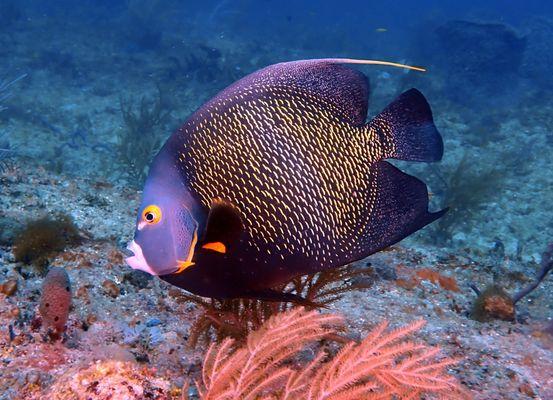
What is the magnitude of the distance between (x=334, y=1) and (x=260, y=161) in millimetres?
68047

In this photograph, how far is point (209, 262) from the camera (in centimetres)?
151

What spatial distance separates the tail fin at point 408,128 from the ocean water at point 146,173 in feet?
0.99

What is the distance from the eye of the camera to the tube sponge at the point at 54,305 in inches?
86.8

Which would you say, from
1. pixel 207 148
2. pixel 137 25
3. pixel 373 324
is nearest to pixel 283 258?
pixel 207 148

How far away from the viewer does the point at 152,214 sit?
1479 mm

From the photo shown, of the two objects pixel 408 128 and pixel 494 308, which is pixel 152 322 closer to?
pixel 408 128

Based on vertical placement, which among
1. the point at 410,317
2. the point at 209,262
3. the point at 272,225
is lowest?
the point at 410,317

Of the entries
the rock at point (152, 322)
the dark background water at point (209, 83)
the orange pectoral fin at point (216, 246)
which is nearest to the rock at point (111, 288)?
the rock at point (152, 322)

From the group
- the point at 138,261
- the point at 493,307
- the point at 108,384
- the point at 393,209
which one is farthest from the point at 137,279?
the point at 493,307

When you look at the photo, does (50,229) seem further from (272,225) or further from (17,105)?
(17,105)

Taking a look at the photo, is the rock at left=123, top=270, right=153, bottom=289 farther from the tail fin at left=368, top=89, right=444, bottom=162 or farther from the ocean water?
the tail fin at left=368, top=89, right=444, bottom=162

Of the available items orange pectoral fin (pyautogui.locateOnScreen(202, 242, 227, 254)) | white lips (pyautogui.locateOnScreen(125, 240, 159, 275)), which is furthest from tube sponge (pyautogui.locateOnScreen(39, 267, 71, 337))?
orange pectoral fin (pyautogui.locateOnScreen(202, 242, 227, 254))

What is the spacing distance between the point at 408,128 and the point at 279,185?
56 cm

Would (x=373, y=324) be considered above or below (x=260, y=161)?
below
